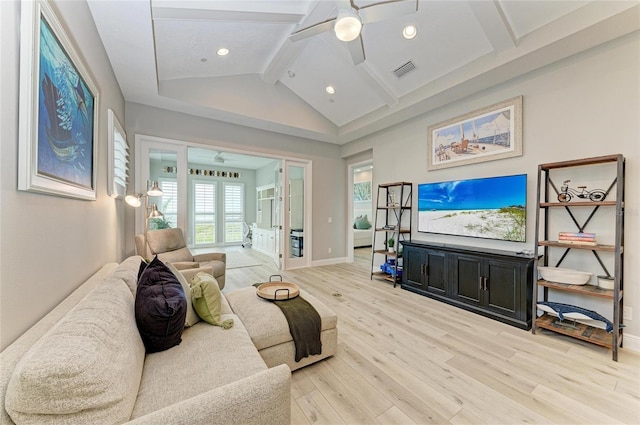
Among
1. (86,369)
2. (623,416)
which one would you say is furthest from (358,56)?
(623,416)

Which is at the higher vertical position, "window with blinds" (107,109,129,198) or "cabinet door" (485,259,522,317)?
"window with blinds" (107,109,129,198)

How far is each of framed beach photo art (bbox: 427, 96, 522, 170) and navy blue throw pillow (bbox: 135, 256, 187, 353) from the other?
3.87 meters

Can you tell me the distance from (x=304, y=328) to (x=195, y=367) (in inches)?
33.6

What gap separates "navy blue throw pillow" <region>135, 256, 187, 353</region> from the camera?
1.34 meters

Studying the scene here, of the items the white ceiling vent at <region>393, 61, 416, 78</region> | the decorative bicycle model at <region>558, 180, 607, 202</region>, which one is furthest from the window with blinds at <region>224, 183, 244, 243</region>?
the decorative bicycle model at <region>558, 180, 607, 202</region>

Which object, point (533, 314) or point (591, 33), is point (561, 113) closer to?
point (591, 33)

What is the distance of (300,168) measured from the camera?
5.55 metres

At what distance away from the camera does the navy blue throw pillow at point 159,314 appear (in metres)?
1.34

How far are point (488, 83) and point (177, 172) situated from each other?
472 cm

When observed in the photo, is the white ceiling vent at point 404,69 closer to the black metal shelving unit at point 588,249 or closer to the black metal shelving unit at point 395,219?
the black metal shelving unit at point 395,219

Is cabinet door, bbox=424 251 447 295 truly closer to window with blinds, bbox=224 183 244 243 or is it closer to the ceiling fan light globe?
the ceiling fan light globe

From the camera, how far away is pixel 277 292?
2.28 metres

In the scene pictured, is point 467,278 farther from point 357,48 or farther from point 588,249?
point 357,48

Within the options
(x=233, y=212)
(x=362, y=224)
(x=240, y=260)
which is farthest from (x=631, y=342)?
(x=233, y=212)
